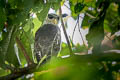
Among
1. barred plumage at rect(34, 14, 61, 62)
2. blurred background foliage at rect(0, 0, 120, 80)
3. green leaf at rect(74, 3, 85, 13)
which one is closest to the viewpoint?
blurred background foliage at rect(0, 0, 120, 80)

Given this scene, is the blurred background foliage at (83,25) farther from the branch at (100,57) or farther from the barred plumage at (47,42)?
the barred plumage at (47,42)

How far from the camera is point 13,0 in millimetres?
626

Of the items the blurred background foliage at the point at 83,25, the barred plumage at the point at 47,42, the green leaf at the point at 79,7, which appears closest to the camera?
the blurred background foliage at the point at 83,25

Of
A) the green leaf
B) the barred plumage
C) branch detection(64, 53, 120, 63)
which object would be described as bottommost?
the barred plumage

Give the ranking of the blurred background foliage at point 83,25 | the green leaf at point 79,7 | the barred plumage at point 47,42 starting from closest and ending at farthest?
the blurred background foliage at point 83,25
the green leaf at point 79,7
the barred plumage at point 47,42

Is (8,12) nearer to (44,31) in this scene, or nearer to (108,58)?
(108,58)

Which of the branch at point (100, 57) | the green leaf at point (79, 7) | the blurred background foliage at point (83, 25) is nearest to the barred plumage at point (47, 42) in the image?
the blurred background foliage at point (83, 25)

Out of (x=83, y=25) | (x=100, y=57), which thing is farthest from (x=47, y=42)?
(x=100, y=57)

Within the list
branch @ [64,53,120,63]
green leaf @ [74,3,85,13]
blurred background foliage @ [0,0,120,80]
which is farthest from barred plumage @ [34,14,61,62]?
branch @ [64,53,120,63]

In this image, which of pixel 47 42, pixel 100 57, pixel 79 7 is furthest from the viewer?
pixel 47 42

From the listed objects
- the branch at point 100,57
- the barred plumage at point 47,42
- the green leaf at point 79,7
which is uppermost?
the green leaf at point 79,7

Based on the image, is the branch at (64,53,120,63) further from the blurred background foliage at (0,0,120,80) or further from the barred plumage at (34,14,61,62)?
the barred plumage at (34,14,61,62)

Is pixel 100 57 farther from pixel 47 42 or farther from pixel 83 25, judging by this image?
pixel 47 42

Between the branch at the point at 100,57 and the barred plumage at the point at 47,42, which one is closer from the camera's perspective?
the branch at the point at 100,57
